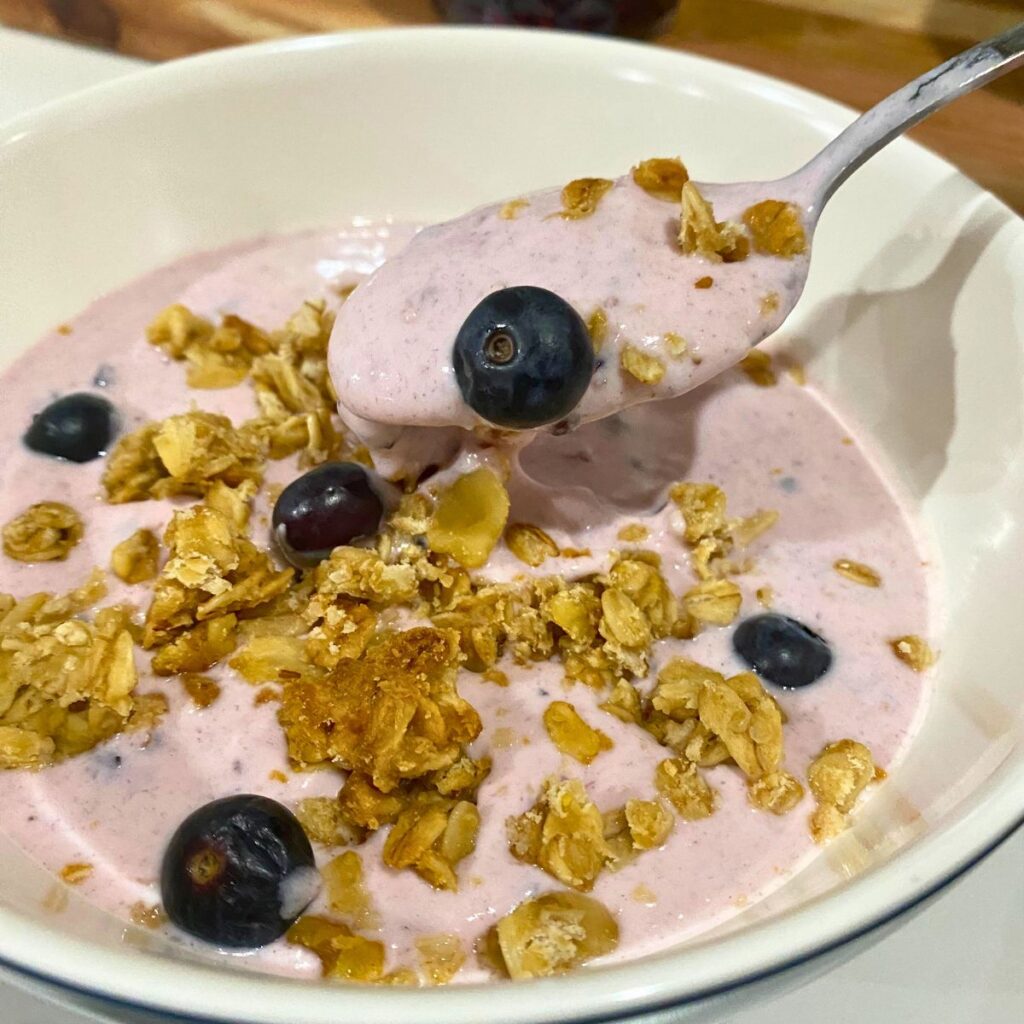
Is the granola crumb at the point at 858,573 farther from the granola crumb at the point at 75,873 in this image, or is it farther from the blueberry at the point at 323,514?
the granola crumb at the point at 75,873

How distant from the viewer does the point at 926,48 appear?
5.16 ft

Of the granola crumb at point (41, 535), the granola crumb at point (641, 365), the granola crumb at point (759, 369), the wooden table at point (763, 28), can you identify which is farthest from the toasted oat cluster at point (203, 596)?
the wooden table at point (763, 28)

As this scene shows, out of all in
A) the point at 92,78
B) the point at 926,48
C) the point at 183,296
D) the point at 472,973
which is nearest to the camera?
the point at 472,973

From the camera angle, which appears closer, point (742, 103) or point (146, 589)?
point (146, 589)

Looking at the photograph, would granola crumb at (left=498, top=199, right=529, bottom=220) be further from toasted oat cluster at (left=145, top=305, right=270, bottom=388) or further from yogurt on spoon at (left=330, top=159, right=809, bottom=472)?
toasted oat cluster at (left=145, top=305, right=270, bottom=388)

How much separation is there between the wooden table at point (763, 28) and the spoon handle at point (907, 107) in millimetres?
A: 492

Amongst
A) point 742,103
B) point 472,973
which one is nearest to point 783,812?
point 472,973

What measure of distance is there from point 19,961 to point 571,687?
1.51 ft

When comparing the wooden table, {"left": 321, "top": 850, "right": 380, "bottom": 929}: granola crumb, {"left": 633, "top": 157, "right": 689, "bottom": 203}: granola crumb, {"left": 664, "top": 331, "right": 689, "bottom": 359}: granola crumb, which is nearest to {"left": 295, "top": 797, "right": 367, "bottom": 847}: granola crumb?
{"left": 321, "top": 850, "right": 380, "bottom": 929}: granola crumb

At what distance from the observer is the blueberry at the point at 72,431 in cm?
106

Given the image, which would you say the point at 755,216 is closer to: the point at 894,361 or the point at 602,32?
the point at 894,361

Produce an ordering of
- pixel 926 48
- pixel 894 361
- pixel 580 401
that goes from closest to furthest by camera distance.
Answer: pixel 580 401, pixel 894 361, pixel 926 48

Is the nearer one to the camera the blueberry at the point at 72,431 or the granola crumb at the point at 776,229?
the granola crumb at the point at 776,229

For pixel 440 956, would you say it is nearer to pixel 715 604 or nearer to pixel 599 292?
pixel 715 604
